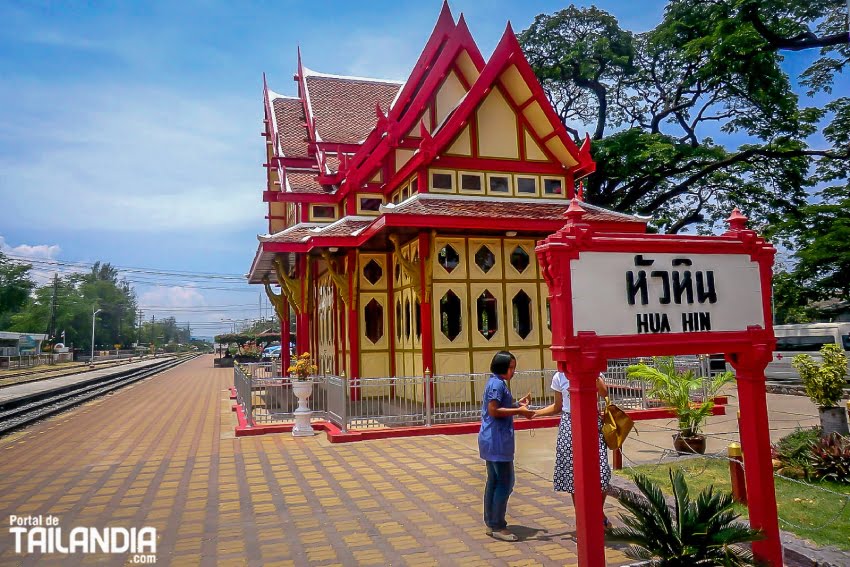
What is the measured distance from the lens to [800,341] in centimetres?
2031

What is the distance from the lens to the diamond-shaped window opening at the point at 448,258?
12.9 meters

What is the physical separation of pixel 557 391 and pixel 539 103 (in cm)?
999

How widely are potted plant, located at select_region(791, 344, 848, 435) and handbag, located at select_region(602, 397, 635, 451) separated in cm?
390

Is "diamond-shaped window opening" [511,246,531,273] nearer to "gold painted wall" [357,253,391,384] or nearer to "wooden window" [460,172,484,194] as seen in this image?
"wooden window" [460,172,484,194]

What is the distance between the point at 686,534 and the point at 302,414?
7917 mm

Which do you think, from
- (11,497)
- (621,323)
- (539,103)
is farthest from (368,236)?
(621,323)

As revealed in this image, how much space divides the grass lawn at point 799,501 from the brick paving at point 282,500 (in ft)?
4.84

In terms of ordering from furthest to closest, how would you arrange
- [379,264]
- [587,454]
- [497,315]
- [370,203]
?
[370,203] → [379,264] → [497,315] → [587,454]

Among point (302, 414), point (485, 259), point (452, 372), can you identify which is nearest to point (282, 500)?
point (302, 414)

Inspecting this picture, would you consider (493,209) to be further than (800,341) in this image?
No

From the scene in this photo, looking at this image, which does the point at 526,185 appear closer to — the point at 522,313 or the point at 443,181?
the point at 443,181

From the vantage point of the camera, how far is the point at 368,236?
12680 mm

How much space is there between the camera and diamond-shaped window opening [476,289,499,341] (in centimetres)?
1316

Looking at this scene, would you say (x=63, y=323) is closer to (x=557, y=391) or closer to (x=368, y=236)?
(x=368, y=236)
